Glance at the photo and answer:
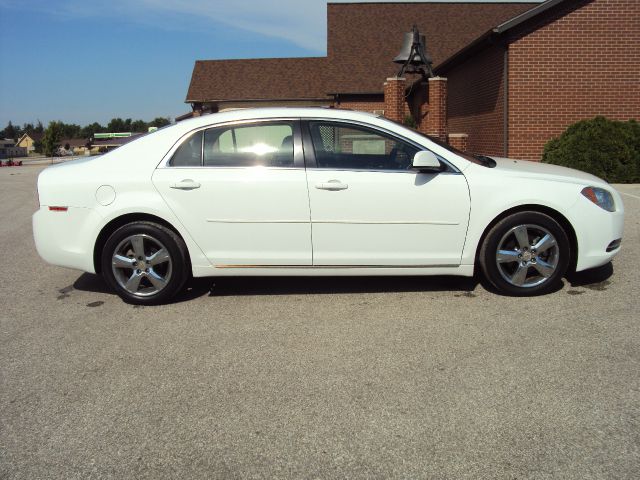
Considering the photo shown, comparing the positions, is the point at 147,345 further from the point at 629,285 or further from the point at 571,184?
the point at 629,285

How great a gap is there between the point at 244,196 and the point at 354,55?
82.5 feet

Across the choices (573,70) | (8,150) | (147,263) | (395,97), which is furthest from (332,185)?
(8,150)

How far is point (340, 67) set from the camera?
28.2 m

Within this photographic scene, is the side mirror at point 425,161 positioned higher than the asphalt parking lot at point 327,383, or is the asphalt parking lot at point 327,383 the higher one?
the side mirror at point 425,161

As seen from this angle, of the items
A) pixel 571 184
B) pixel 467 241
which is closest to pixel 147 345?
pixel 467 241

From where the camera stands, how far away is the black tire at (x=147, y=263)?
17.3 feet

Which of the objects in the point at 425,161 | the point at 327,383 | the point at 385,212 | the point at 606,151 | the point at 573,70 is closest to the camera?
the point at 327,383

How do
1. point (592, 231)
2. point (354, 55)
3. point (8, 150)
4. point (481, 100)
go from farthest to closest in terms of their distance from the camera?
point (8, 150) → point (354, 55) → point (481, 100) → point (592, 231)

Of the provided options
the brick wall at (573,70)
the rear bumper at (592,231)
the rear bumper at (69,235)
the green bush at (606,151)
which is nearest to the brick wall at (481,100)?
the brick wall at (573,70)

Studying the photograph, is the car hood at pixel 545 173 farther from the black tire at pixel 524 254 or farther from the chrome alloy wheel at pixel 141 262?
the chrome alloy wheel at pixel 141 262

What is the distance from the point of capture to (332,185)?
5.11 metres

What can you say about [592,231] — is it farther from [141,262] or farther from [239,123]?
[141,262]

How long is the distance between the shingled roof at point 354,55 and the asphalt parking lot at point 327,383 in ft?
75.1

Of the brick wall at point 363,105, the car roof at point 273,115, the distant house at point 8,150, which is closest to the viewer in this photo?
the car roof at point 273,115
